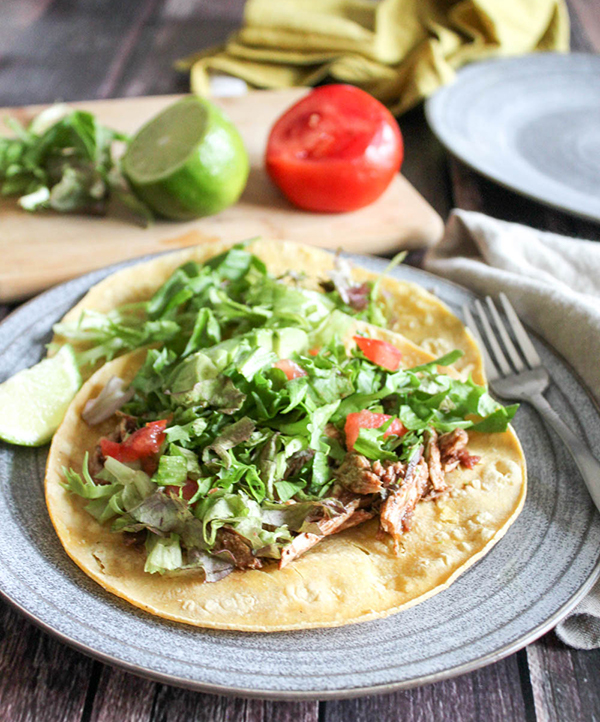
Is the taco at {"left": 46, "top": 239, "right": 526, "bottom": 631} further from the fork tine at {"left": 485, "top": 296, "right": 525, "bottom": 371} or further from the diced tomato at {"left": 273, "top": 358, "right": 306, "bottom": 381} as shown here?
the fork tine at {"left": 485, "top": 296, "right": 525, "bottom": 371}

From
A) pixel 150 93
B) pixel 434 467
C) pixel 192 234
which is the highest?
pixel 434 467

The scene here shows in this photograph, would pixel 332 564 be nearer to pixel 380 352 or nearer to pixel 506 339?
pixel 380 352

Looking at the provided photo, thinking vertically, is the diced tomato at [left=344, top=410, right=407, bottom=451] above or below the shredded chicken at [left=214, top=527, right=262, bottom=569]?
above

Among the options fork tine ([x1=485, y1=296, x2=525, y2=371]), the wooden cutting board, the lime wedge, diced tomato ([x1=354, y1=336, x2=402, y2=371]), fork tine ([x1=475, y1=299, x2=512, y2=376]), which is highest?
diced tomato ([x1=354, y1=336, x2=402, y2=371])

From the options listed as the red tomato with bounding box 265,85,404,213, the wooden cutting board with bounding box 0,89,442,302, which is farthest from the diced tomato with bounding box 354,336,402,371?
the red tomato with bounding box 265,85,404,213

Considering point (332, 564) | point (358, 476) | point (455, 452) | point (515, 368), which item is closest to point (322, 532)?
point (332, 564)
